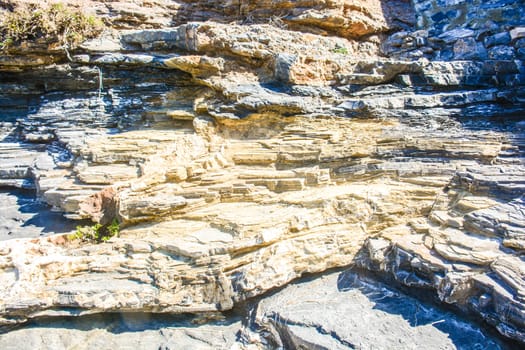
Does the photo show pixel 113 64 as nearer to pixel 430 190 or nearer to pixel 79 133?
pixel 79 133

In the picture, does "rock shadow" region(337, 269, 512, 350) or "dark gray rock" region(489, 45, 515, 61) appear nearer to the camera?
"rock shadow" region(337, 269, 512, 350)

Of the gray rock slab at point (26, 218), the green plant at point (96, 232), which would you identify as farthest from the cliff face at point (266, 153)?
the gray rock slab at point (26, 218)

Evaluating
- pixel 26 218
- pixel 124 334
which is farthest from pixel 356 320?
pixel 26 218

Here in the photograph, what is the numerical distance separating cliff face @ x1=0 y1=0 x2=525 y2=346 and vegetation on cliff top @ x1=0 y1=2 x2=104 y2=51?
0.19 m

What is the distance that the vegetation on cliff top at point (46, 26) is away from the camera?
612 centimetres

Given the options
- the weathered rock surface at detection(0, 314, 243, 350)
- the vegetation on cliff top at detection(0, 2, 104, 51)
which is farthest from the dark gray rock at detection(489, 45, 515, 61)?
the vegetation on cliff top at detection(0, 2, 104, 51)

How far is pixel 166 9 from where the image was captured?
285 inches

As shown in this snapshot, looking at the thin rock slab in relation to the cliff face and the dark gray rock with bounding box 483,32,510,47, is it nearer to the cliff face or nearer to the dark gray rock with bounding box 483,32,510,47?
the cliff face

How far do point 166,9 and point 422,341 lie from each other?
715cm

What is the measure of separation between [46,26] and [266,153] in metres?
4.39

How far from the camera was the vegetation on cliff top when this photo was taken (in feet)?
20.1

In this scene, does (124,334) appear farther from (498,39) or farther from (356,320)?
(498,39)

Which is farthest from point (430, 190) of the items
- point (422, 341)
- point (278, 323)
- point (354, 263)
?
point (278, 323)

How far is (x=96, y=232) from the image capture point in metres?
5.46
